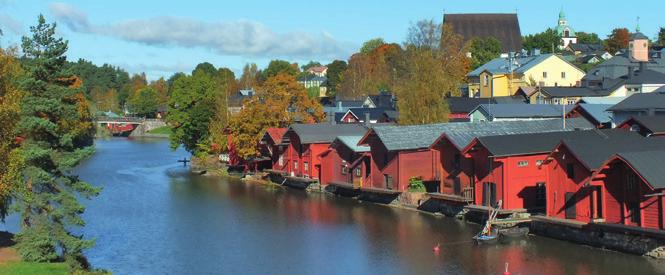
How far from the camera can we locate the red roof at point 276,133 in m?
68.0

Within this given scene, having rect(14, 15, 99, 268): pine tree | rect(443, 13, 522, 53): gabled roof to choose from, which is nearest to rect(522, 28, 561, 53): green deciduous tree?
rect(443, 13, 522, 53): gabled roof

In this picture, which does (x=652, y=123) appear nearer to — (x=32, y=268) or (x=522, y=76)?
(x=32, y=268)

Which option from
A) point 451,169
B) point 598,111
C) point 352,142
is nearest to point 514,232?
point 451,169

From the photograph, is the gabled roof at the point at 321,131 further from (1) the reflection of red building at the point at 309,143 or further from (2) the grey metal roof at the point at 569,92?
(2) the grey metal roof at the point at 569,92

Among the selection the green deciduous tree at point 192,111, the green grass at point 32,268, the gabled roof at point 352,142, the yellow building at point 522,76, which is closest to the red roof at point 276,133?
the gabled roof at point 352,142

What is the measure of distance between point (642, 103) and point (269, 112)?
3213 cm

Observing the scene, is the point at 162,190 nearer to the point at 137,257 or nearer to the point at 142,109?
the point at 137,257

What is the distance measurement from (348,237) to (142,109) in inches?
5130

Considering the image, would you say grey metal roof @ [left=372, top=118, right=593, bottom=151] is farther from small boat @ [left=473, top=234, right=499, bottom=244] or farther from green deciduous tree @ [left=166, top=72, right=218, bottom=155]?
green deciduous tree @ [left=166, top=72, right=218, bottom=155]

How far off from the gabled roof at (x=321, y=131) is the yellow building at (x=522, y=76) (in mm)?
30250

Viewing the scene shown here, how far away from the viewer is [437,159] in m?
51.2

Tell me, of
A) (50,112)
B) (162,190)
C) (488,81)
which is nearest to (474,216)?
(50,112)

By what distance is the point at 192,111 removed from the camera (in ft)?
272

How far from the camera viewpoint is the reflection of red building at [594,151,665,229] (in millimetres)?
33062
